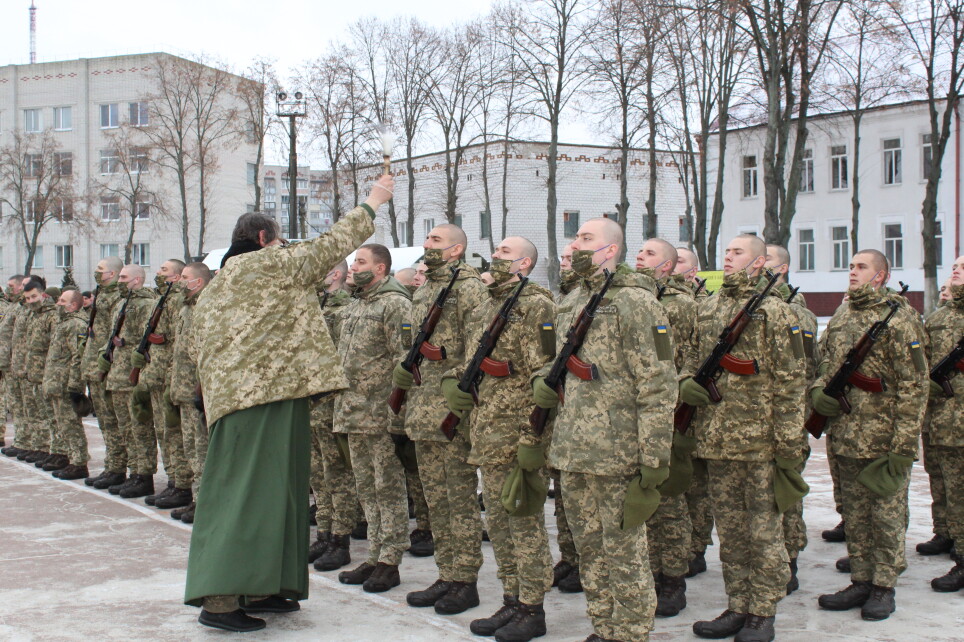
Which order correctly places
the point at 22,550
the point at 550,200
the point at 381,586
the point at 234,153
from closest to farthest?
the point at 381,586
the point at 22,550
the point at 550,200
the point at 234,153

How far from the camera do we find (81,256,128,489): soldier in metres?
9.40

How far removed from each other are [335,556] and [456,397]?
6.31 feet

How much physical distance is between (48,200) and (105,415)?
1495 inches

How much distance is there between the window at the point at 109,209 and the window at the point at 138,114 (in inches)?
146

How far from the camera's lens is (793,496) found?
4.97m

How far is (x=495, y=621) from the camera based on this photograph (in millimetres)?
5062

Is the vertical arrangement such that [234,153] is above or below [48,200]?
above

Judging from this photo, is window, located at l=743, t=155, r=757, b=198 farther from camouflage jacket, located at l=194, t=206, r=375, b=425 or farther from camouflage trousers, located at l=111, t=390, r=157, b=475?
camouflage jacket, located at l=194, t=206, r=375, b=425

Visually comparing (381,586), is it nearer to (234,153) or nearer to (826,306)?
(826,306)

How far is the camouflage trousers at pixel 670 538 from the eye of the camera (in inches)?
222

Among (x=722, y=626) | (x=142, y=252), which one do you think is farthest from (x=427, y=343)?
(x=142, y=252)

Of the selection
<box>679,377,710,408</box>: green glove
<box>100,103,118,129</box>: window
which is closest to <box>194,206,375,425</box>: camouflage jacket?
<box>679,377,710,408</box>: green glove

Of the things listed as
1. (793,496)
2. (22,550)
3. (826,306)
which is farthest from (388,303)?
(826,306)

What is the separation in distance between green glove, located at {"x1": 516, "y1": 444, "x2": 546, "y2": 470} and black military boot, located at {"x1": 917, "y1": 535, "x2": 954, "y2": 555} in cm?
333
